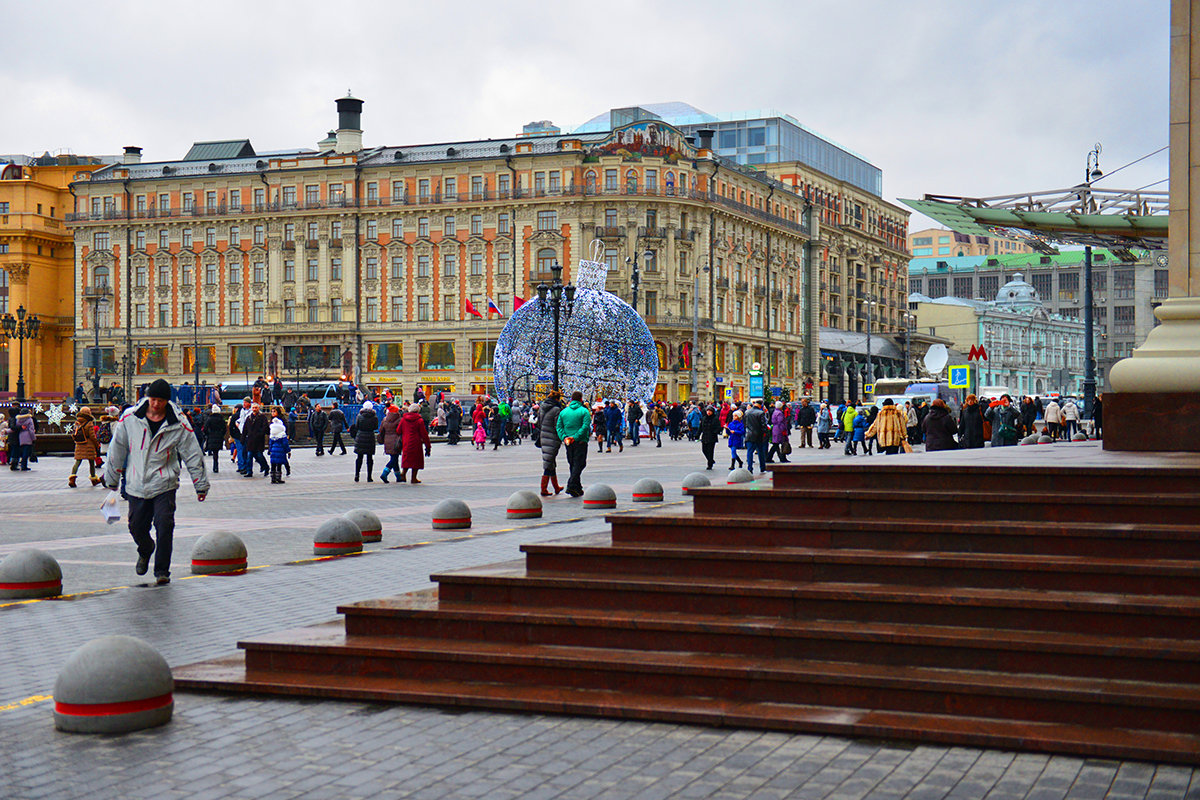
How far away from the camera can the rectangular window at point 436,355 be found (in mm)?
77312

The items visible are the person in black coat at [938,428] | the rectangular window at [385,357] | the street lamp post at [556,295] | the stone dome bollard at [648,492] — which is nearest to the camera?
the stone dome bollard at [648,492]

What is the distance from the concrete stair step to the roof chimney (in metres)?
79.3

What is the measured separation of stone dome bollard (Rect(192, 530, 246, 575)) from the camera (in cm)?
1166

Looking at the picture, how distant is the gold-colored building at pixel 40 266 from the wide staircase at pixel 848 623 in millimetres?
89980

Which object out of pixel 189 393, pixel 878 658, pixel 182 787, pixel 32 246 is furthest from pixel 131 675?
pixel 32 246

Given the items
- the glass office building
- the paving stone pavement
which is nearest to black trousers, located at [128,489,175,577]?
the paving stone pavement

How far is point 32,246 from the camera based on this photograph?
9138cm

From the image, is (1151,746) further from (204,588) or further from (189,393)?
(189,393)

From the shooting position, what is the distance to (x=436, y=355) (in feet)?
255

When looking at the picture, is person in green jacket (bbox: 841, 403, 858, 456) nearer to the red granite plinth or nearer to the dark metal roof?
the red granite plinth

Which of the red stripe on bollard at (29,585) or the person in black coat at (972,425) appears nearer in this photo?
the red stripe on bollard at (29,585)

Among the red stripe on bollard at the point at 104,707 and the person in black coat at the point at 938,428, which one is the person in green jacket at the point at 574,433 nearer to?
the person in black coat at the point at 938,428

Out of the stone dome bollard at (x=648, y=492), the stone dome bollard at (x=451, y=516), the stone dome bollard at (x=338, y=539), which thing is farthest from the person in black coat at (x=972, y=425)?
the stone dome bollard at (x=338, y=539)

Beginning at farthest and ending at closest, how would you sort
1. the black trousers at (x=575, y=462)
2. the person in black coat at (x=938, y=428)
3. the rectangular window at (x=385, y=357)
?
the rectangular window at (x=385, y=357) → the person in black coat at (x=938, y=428) → the black trousers at (x=575, y=462)
